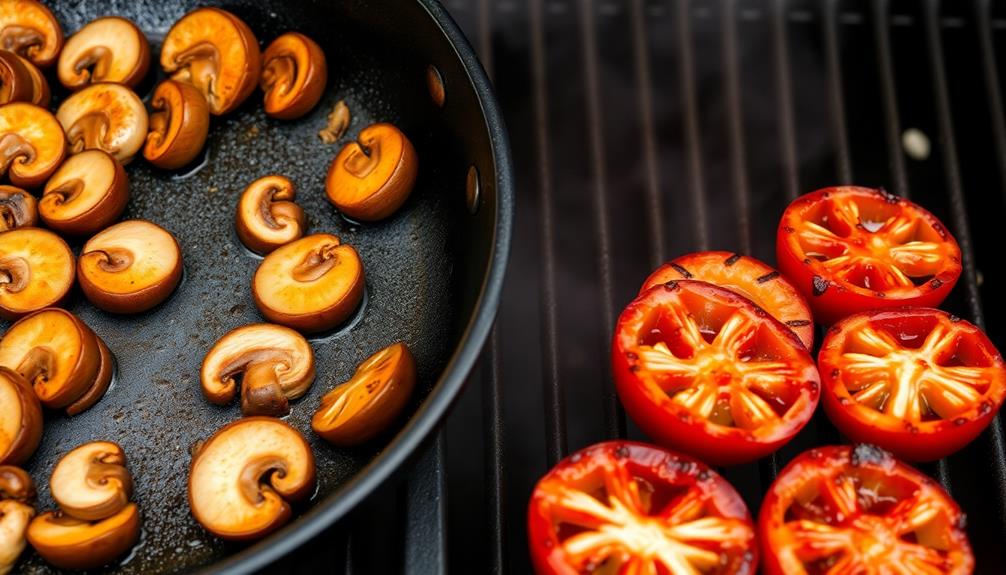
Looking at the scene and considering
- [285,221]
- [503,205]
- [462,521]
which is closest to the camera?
[503,205]

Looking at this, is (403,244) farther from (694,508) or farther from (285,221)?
(694,508)

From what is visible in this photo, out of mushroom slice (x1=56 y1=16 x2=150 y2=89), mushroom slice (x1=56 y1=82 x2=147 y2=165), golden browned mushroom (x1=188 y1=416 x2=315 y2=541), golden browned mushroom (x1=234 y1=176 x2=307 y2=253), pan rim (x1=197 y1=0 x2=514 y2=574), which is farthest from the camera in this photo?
mushroom slice (x1=56 y1=16 x2=150 y2=89)

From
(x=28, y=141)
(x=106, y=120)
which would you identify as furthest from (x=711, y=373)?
(x=28, y=141)

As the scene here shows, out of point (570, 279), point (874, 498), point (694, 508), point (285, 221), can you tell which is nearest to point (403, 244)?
point (285, 221)

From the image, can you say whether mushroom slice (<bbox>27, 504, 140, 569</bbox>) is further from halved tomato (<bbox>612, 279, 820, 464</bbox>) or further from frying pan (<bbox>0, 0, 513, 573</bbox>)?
halved tomato (<bbox>612, 279, 820, 464</bbox>)

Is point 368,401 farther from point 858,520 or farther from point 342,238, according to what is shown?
point 858,520

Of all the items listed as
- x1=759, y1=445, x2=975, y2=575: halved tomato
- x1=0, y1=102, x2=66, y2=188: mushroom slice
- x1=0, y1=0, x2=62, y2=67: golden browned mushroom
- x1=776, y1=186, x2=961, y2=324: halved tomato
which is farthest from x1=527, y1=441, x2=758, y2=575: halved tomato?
x1=0, y1=0, x2=62, y2=67: golden browned mushroom
